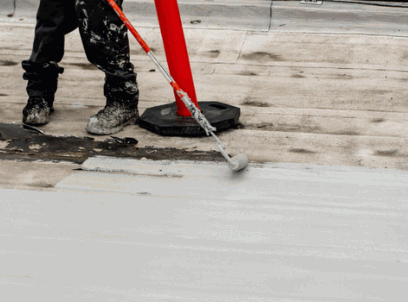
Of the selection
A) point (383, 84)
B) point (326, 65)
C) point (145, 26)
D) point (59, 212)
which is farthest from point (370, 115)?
point (145, 26)

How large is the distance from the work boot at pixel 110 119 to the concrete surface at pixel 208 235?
1.16 ft

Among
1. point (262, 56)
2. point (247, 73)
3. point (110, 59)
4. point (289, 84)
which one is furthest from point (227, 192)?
point (262, 56)

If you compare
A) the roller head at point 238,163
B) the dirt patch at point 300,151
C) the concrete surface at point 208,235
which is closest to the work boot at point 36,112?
the concrete surface at point 208,235

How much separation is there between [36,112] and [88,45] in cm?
42

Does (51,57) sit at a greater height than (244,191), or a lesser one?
greater

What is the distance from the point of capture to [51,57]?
8.04 ft

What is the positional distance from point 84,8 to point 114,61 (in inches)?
9.8

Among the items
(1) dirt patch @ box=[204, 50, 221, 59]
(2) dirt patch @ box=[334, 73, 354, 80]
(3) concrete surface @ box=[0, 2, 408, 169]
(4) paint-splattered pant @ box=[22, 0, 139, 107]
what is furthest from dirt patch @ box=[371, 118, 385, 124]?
(1) dirt patch @ box=[204, 50, 221, 59]

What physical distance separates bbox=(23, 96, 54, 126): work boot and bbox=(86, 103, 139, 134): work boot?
9.9 inches

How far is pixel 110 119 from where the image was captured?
7.56 ft

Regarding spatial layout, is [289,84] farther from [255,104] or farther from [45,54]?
[45,54]

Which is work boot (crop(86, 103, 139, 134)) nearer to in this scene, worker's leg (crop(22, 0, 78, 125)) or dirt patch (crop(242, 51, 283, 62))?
worker's leg (crop(22, 0, 78, 125))

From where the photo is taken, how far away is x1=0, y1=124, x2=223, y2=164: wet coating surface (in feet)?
6.82

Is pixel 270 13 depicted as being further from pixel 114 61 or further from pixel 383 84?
pixel 114 61
